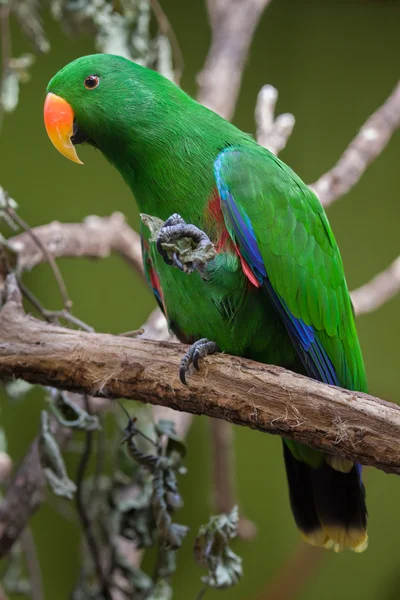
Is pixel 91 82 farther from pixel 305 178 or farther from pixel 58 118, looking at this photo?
pixel 305 178

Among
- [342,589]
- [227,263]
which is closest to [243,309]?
[227,263]

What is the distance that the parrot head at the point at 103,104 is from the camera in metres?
1.54

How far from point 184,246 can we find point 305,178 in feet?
7.52

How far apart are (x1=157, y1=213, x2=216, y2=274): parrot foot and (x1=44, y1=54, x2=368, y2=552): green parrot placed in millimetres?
170

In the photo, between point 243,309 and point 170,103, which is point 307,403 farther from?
point 170,103

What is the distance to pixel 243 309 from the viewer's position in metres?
1.54

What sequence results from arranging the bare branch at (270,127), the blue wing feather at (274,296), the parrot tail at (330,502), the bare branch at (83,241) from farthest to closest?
the bare branch at (270,127)
the bare branch at (83,241)
the parrot tail at (330,502)
the blue wing feather at (274,296)

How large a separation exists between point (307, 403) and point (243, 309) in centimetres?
38

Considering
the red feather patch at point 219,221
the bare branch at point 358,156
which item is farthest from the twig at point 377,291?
the red feather patch at point 219,221

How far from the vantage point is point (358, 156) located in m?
2.31

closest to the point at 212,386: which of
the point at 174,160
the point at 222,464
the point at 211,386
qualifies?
the point at 211,386

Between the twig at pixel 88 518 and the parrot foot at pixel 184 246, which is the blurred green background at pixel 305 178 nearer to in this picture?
the twig at pixel 88 518

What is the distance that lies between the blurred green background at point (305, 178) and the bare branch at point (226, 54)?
789 mm

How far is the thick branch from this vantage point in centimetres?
116
